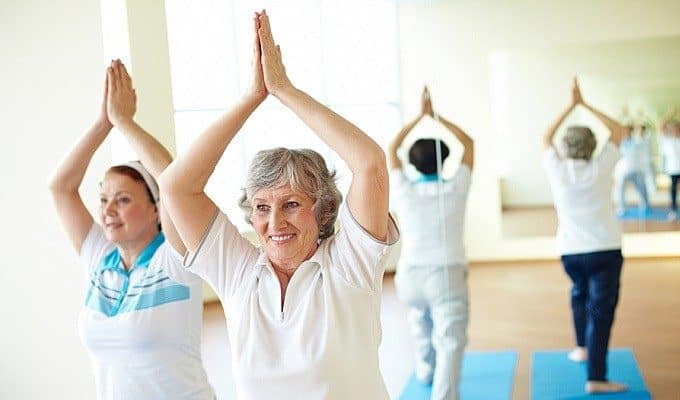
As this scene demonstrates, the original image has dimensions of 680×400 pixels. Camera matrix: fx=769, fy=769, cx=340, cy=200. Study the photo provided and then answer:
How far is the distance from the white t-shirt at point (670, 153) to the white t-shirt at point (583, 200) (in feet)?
0.55

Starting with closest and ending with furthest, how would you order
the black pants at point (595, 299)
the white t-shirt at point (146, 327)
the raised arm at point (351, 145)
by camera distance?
the raised arm at point (351, 145) → the white t-shirt at point (146, 327) → the black pants at point (595, 299)

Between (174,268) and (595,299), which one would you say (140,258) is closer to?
(174,268)

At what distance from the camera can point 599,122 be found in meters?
2.42

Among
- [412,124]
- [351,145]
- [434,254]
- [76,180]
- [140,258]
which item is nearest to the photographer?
[351,145]

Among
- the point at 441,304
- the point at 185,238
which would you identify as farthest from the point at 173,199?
the point at 441,304

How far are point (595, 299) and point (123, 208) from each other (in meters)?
1.79

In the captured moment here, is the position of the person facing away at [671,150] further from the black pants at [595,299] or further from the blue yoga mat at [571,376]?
the blue yoga mat at [571,376]

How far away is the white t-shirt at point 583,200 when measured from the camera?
8.08 ft

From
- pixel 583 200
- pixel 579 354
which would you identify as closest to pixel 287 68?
pixel 583 200

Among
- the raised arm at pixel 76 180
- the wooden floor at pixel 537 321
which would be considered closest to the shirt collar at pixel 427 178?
the wooden floor at pixel 537 321

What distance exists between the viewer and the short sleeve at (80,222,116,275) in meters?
1.83

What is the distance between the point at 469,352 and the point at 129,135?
150 centimetres

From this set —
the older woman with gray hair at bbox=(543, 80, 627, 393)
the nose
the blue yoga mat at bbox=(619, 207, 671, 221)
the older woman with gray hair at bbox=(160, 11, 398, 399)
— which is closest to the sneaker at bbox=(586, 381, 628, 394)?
the older woman with gray hair at bbox=(543, 80, 627, 393)

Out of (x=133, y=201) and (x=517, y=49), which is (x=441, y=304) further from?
(x=133, y=201)
